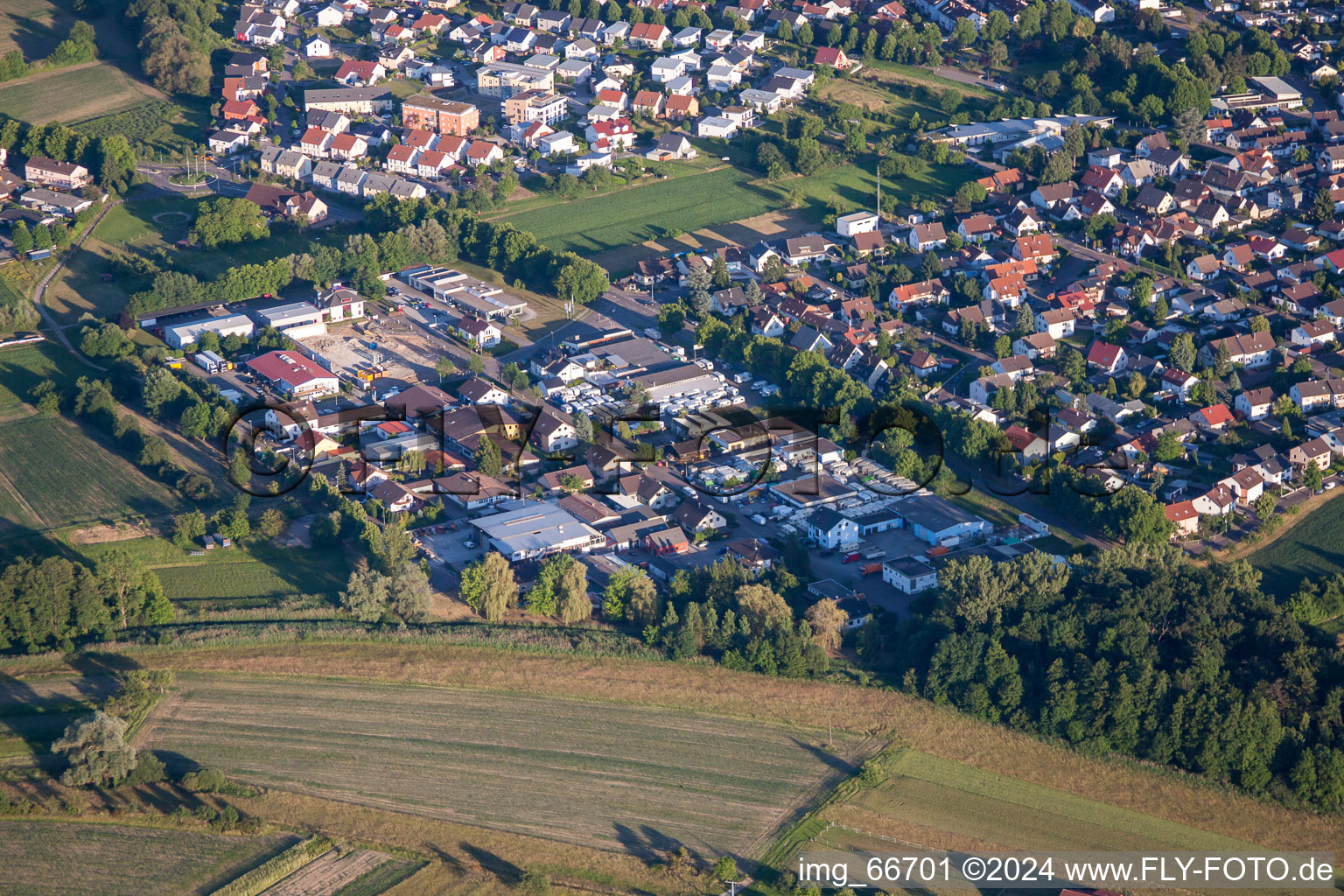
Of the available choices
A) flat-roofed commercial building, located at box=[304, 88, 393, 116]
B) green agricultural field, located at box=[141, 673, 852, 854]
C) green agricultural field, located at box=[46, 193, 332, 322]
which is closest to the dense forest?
green agricultural field, located at box=[141, 673, 852, 854]

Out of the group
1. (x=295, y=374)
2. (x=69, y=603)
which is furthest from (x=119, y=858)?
(x=295, y=374)

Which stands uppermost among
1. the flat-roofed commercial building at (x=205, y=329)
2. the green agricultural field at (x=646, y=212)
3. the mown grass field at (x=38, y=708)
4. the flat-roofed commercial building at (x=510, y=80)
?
the flat-roofed commercial building at (x=510, y=80)

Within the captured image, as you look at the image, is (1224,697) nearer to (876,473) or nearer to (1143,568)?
(1143,568)

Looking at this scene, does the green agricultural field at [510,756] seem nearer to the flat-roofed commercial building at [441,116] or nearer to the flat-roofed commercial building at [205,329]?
the flat-roofed commercial building at [205,329]

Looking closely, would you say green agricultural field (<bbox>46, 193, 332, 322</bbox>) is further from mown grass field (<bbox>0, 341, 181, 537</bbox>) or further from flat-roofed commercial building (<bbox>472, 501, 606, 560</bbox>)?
flat-roofed commercial building (<bbox>472, 501, 606, 560</bbox>)

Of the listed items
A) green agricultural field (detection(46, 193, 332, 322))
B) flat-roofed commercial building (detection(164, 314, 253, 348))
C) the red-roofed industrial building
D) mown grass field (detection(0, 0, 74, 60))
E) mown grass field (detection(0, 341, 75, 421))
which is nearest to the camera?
mown grass field (detection(0, 341, 75, 421))

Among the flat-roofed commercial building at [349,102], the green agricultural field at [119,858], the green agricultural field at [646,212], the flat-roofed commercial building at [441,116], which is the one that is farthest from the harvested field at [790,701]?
the flat-roofed commercial building at [349,102]
